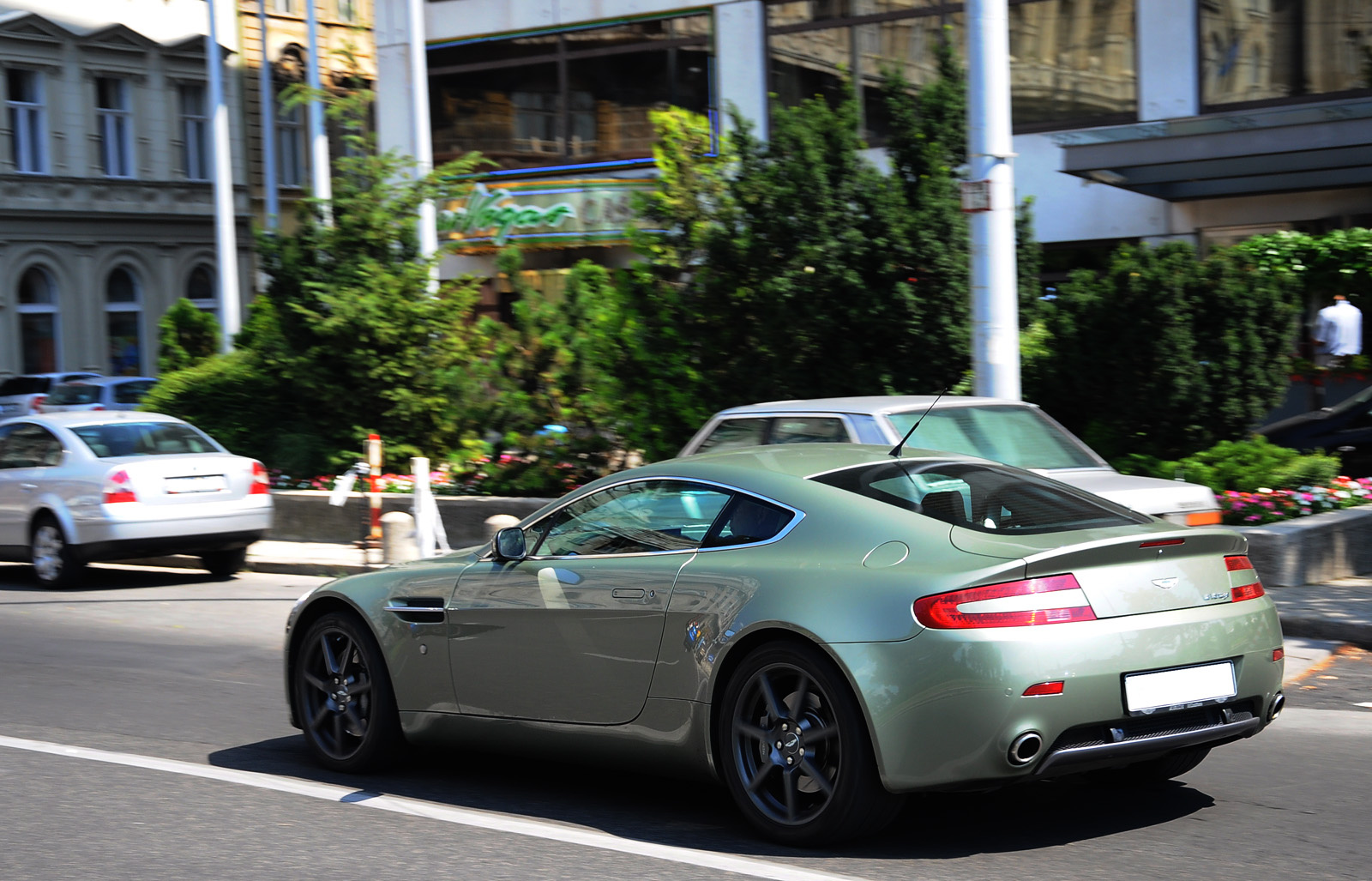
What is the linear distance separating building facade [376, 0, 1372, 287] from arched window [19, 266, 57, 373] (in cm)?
1508

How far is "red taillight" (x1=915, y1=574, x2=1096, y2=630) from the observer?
471 centimetres

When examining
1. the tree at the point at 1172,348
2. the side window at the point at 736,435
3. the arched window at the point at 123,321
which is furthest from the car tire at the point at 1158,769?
the arched window at the point at 123,321

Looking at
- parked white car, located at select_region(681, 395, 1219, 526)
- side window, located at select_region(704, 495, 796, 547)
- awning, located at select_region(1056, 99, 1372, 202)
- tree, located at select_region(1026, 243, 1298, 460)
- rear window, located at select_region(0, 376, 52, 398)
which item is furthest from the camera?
rear window, located at select_region(0, 376, 52, 398)

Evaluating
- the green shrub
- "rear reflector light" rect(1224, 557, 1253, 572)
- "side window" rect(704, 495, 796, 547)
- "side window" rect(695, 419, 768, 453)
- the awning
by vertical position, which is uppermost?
the awning

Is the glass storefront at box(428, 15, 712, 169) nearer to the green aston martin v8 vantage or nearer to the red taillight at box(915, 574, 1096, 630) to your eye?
the green aston martin v8 vantage

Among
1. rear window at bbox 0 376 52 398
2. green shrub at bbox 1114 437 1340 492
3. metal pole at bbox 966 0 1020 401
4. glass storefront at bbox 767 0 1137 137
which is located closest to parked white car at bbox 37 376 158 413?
rear window at bbox 0 376 52 398

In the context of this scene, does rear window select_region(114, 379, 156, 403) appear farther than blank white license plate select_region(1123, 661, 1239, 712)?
Yes

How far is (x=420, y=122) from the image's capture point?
17922 mm

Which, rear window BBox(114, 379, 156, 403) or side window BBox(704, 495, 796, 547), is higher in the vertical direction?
rear window BBox(114, 379, 156, 403)

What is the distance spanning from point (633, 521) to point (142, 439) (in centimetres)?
932

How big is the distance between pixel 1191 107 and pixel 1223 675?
17.6 meters

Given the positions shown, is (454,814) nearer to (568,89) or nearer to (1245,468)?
(1245,468)

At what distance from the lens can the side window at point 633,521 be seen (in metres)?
5.60

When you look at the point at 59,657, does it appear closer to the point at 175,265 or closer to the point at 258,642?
the point at 258,642
